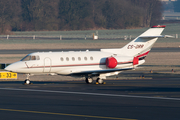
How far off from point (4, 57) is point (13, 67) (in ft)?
84.4

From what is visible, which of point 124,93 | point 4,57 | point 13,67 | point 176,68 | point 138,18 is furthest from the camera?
point 138,18

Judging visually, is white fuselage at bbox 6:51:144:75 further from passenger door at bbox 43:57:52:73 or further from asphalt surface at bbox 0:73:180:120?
asphalt surface at bbox 0:73:180:120

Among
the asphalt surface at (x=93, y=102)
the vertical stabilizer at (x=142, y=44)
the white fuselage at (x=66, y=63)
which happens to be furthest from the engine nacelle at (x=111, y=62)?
the asphalt surface at (x=93, y=102)

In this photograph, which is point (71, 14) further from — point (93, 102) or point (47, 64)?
point (93, 102)

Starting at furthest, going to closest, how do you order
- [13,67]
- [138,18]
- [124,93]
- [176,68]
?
[138,18]
[176,68]
[13,67]
[124,93]

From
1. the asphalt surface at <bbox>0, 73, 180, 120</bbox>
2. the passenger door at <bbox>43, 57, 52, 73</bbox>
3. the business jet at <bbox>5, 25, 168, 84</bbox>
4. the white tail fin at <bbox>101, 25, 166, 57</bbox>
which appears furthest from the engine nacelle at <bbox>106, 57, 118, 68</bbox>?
the passenger door at <bbox>43, 57, 52, 73</bbox>

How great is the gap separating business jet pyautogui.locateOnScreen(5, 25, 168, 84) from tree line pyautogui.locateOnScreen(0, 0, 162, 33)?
337 ft

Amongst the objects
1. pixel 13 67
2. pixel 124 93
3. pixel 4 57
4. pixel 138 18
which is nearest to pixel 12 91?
pixel 13 67

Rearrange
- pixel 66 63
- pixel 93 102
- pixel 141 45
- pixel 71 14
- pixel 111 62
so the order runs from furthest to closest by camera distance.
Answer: pixel 71 14
pixel 141 45
pixel 111 62
pixel 66 63
pixel 93 102

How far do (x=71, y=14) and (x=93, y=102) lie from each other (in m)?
123

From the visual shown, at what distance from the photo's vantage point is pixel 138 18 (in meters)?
144

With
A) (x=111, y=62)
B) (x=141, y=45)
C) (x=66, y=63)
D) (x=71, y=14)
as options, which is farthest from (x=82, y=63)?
(x=71, y=14)

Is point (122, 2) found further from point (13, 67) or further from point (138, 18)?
point (13, 67)

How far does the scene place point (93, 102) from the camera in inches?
843
